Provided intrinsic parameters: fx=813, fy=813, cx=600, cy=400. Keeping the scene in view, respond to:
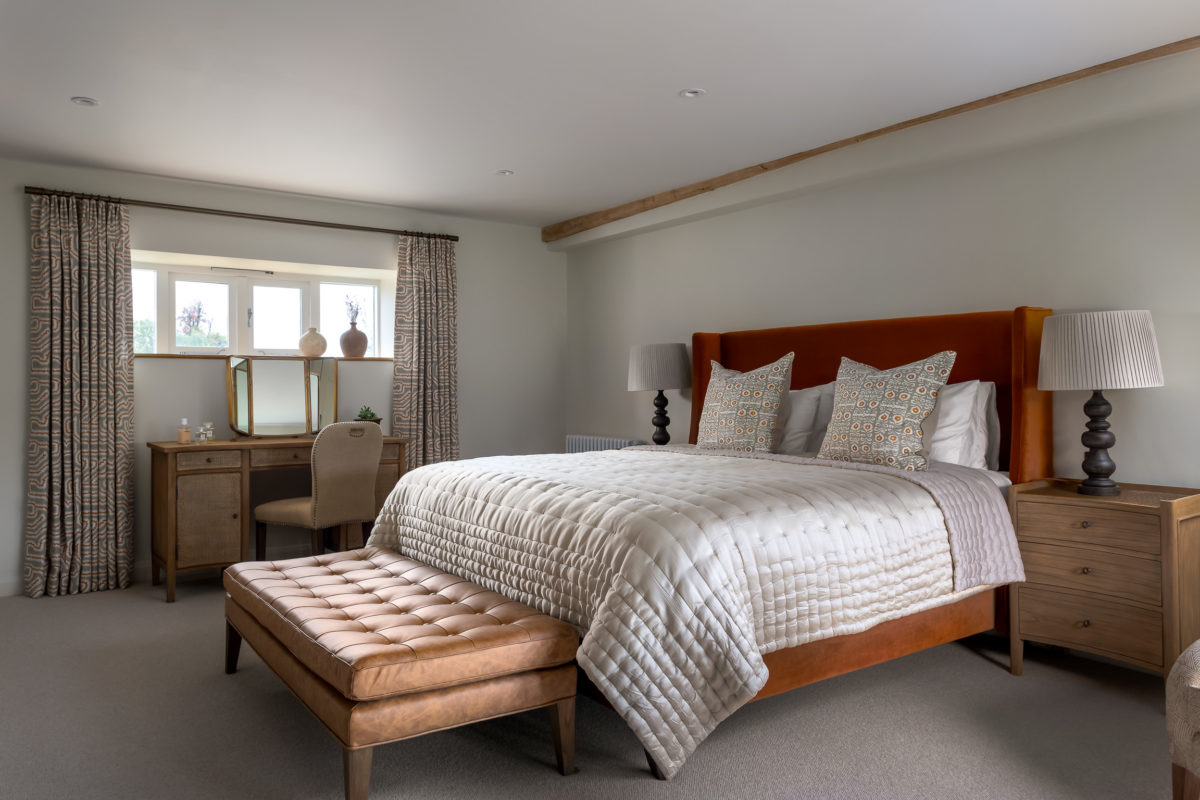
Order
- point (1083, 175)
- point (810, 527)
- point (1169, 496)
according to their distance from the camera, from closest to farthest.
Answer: point (810, 527), point (1169, 496), point (1083, 175)

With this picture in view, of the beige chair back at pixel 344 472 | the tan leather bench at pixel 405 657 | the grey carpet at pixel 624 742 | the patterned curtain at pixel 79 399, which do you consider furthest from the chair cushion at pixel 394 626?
the patterned curtain at pixel 79 399

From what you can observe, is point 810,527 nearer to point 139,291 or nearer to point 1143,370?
point 1143,370

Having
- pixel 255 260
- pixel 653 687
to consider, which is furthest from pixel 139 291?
pixel 653 687

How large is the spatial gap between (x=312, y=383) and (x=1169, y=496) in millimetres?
4585

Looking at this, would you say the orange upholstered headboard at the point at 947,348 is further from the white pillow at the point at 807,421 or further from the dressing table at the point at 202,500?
the dressing table at the point at 202,500

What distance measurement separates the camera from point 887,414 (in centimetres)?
329

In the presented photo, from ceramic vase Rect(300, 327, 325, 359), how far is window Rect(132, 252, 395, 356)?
13 cm

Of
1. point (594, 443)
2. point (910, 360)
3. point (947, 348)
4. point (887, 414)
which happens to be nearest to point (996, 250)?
point (947, 348)

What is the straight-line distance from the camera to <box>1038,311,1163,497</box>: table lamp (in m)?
2.91

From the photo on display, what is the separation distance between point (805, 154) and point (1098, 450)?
2.09 meters

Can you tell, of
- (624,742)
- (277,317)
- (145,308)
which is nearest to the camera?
(624,742)

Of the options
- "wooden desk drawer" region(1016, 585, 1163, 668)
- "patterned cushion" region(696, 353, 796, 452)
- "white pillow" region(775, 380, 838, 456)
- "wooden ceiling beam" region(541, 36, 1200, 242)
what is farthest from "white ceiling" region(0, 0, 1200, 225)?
"wooden desk drawer" region(1016, 585, 1163, 668)

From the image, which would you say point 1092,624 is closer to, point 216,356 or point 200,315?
point 216,356

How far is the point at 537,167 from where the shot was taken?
15.0 feet
